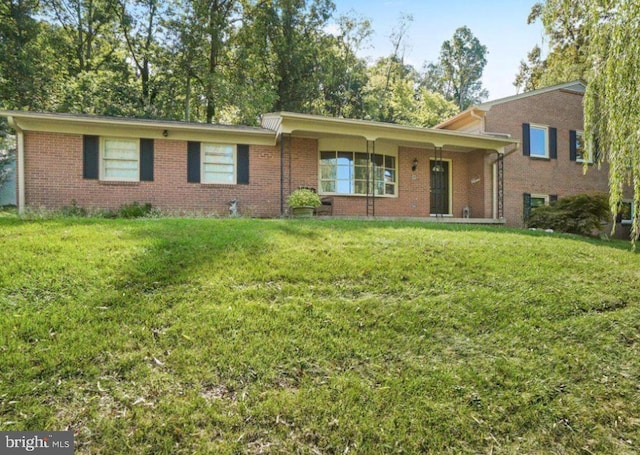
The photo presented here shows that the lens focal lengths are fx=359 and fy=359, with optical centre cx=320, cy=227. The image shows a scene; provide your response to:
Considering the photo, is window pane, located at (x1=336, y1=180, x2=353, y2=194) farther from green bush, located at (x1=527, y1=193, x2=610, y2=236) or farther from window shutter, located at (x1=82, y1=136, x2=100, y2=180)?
window shutter, located at (x1=82, y1=136, x2=100, y2=180)

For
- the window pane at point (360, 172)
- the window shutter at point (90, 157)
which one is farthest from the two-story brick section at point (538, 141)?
the window shutter at point (90, 157)

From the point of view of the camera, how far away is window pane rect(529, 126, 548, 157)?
13.5 m

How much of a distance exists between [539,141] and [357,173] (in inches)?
291

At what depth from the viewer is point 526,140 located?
13367mm

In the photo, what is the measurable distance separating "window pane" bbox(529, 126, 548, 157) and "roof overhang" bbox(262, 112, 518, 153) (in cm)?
156

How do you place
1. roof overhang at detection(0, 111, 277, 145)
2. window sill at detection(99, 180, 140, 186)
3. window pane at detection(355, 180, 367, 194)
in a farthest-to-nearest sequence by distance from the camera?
window pane at detection(355, 180, 367, 194) → window sill at detection(99, 180, 140, 186) → roof overhang at detection(0, 111, 277, 145)

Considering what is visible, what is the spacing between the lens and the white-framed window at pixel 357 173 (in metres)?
11.8

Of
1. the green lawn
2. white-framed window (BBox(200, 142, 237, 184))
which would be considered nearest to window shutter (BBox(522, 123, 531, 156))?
the green lawn

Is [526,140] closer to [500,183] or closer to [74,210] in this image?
[500,183]

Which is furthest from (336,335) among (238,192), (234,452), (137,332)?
(238,192)

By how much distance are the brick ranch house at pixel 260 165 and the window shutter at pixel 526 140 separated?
929 millimetres

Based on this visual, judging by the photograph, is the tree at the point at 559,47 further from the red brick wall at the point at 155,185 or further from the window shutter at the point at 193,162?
the window shutter at the point at 193,162

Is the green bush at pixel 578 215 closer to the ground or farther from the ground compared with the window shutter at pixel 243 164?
closer to the ground

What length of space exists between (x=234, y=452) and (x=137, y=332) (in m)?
1.53
